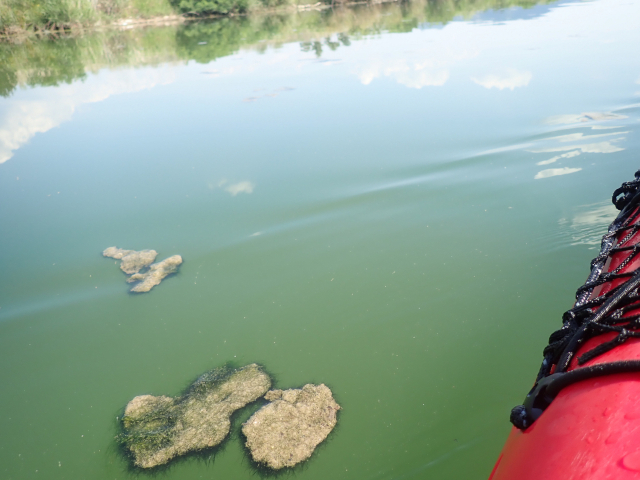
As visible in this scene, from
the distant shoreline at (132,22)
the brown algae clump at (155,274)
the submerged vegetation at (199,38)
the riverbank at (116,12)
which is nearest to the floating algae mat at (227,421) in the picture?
the brown algae clump at (155,274)

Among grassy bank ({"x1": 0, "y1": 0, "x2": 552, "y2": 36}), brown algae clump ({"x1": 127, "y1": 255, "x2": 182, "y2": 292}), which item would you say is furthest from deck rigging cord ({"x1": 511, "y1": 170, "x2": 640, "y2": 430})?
grassy bank ({"x1": 0, "y1": 0, "x2": 552, "y2": 36})

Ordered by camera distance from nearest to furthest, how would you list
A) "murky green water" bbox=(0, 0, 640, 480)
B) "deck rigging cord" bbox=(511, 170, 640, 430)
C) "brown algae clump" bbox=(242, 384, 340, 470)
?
"deck rigging cord" bbox=(511, 170, 640, 430) < "brown algae clump" bbox=(242, 384, 340, 470) < "murky green water" bbox=(0, 0, 640, 480)

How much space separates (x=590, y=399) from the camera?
36.4 inches

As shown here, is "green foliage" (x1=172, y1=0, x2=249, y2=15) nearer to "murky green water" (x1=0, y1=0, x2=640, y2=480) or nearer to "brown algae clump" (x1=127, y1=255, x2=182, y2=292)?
"murky green water" (x1=0, y1=0, x2=640, y2=480)

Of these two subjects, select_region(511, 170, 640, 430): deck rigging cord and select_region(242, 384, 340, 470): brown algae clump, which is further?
select_region(242, 384, 340, 470): brown algae clump

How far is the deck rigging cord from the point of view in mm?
1005

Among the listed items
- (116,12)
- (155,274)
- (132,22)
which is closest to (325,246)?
(155,274)

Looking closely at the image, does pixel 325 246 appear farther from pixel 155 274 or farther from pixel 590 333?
pixel 590 333

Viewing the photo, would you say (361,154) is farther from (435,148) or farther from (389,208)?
(389,208)

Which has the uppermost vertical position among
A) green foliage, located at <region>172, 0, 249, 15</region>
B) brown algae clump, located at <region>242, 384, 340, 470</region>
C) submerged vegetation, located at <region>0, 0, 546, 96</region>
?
green foliage, located at <region>172, 0, 249, 15</region>

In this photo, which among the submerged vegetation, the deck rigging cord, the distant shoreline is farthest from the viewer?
the distant shoreline

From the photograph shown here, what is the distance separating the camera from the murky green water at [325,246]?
72.6 inches

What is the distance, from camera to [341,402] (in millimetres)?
1855

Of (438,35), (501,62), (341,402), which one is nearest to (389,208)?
(341,402)
